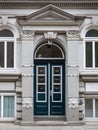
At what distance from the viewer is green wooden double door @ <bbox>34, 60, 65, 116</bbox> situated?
16812 mm

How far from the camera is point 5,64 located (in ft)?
54.9

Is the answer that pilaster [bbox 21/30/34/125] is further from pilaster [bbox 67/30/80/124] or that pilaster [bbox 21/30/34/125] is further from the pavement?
pilaster [bbox 67/30/80/124]

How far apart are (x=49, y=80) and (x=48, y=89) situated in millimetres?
411

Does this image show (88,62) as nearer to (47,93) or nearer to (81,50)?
(81,50)

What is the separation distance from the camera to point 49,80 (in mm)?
16875

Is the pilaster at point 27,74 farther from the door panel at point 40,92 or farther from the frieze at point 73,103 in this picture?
the frieze at point 73,103

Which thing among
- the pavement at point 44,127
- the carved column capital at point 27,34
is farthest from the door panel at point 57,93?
the carved column capital at point 27,34

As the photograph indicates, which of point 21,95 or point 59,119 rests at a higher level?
point 21,95

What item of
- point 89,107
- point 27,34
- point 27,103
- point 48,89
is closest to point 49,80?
point 48,89

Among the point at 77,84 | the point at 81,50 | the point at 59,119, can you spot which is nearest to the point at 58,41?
the point at 81,50

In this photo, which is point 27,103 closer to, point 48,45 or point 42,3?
point 48,45

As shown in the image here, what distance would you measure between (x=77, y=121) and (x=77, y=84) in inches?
63.2

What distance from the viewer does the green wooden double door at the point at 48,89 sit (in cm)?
1681

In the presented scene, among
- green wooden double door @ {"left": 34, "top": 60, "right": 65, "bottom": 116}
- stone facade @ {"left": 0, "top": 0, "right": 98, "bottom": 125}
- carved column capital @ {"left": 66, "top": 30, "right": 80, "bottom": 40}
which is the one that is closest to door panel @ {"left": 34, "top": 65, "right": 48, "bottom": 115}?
green wooden double door @ {"left": 34, "top": 60, "right": 65, "bottom": 116}
